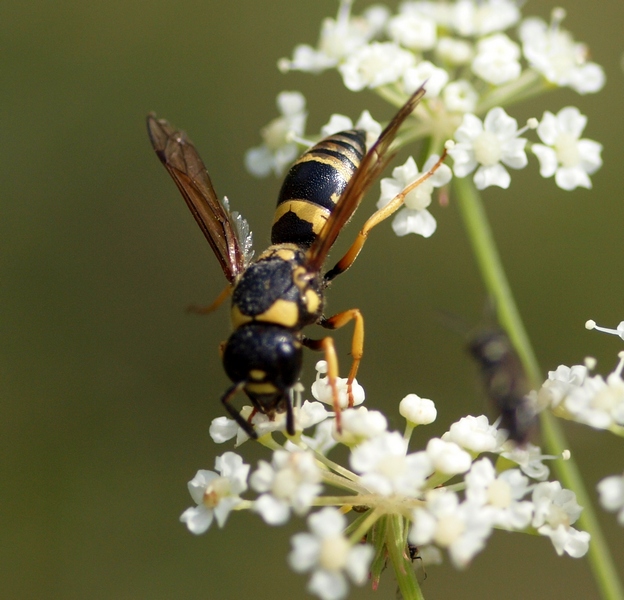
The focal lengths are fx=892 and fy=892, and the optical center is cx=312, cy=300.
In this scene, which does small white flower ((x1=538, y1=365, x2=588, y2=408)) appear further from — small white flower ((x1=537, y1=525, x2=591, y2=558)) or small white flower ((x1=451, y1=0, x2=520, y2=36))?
small white flower ((x1=451, y1=0, x2=520, y2=36))

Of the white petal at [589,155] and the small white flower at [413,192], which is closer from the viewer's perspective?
the small white flower at [413,192]

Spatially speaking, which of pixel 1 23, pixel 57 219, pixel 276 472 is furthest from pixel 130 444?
pixel 276 472

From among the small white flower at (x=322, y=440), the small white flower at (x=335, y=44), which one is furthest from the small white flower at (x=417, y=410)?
the small white flower at (x=335, y=44)

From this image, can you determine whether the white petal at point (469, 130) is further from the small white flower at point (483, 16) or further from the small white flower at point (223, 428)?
the small white flower at point (223, 428)

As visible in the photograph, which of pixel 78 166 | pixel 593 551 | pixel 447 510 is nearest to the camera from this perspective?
pixel 447 510

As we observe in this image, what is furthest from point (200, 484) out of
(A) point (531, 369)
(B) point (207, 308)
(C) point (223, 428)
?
(A) point (531, 369)

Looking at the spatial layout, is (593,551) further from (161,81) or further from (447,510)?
(161,81)

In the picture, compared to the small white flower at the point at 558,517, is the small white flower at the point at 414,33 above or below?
above

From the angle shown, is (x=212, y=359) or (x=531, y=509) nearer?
(x=531, y=509)

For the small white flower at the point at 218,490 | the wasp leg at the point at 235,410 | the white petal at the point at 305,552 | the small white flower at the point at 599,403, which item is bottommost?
the white petal at the point at 305,552
